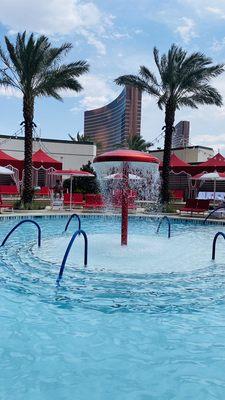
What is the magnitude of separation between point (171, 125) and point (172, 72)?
9.23 feet

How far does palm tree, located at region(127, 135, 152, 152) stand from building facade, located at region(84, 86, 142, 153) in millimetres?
1985

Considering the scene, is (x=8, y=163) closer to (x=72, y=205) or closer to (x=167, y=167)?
(x=72, y=205)

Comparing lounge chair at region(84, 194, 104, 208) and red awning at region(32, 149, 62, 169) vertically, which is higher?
red awning at region(32, 149, 62, 169)

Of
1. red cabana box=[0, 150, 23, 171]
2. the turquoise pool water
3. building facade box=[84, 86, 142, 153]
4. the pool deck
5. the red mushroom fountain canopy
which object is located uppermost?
building facade box=[84, 86, 142, 153]

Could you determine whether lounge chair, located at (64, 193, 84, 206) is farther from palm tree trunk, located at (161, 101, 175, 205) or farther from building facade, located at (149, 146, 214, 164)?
building facade, located at (149, 146, 214, 164)

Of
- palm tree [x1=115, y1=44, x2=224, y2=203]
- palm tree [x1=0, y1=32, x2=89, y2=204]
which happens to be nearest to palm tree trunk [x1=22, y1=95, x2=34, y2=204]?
palm tree [x1=0, y1=32, x2=89, y2=204]

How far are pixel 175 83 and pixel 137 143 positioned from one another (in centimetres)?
3201

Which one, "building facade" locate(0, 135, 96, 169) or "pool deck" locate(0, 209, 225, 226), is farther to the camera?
"building facade" locate(0, 135, 96, 169)

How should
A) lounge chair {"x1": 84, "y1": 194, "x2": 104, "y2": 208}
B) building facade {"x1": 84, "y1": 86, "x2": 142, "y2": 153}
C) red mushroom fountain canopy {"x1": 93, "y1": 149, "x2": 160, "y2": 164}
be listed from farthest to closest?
building facade {"x1": 84, "y1": 86, "x2": 142, "y2": 153}, lounge chair {"x1": 84, "y1": 194, "x2": 104, "y2": 208}, red mushroom fountain canopy {"x1": 93, "y1": 149, "x2": 160, "y2": 164}

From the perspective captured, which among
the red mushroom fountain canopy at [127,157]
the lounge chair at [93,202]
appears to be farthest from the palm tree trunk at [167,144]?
the red mushroom fountain canopy at [127,157]

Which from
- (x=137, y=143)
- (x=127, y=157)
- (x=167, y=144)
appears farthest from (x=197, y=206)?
(x=137, y=143)

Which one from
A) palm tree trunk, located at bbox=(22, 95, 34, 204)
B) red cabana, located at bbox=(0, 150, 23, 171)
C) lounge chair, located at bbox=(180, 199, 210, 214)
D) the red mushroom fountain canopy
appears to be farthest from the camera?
red cabana, located at bbox=(0, 150, 23, 171)

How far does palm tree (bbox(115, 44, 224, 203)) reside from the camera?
75.9 ft

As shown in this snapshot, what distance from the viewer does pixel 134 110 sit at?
224 feet
